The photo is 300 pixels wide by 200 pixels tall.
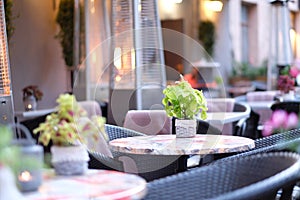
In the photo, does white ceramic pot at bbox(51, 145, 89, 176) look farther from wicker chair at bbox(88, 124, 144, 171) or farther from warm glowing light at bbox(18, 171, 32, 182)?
wicker chair at bbox(88, 124, 144, 171)

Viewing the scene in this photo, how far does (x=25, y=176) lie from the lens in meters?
1.95

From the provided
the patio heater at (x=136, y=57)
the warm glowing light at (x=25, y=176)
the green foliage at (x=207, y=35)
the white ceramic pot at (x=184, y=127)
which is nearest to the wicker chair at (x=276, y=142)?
the white ceramic pot at (x=184, y=127)

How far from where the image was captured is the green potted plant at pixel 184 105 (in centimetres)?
Answer: 355

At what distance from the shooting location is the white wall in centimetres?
898

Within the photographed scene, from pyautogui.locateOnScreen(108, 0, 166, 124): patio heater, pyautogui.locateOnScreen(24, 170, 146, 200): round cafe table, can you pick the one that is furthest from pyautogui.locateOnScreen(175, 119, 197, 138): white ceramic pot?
pyautogui.locateOnScreen(108, 0, 166, 124): patio heater

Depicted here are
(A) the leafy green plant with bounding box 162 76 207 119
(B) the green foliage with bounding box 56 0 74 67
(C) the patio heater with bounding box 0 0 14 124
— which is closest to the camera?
(A) the leafy green plant with bounding box 162 76 207 119

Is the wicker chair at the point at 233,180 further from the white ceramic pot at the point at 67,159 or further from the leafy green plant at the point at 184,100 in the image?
the leafy green plant at the point at 184,100

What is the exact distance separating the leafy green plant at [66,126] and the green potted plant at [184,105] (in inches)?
54.7

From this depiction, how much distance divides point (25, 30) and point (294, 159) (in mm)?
7592

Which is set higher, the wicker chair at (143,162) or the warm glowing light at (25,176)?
the warm glowing light at (25,176)

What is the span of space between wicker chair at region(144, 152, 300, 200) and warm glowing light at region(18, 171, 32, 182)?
0.41m

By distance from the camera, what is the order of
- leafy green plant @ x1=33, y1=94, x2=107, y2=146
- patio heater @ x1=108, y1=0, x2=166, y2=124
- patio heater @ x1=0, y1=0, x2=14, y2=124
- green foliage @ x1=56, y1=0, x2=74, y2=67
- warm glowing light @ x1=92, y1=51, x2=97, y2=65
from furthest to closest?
warm glowing light @ x1=92, y1=51, x2=97, y2=65
green foliage @ x1=56, y1=0, x2=74, y2=67
patio heater @ x1=108, y1=0, x2=166, y2=124
patio heater @ x1=0, y1=0, x2=14, y2=124
leafy green plant @ x1=33, y1=94, x2=107, y2=146

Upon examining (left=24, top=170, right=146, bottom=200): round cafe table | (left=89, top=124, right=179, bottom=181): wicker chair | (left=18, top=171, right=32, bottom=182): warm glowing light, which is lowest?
(left=89, top=124, right=179, bottom=181): wicker chair

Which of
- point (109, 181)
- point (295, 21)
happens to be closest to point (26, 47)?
point (109, 181)
